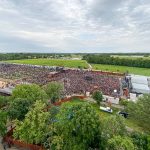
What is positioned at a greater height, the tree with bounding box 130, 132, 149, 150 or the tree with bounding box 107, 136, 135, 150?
the tree with bounding box 107, 136, 135, 150

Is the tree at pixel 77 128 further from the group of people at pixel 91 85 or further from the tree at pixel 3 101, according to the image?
the group of people at pixel 91 85

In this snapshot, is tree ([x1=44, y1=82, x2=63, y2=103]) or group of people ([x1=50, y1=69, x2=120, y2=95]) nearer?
tree ([x1=44, y1=82, x2=63, y2=103])

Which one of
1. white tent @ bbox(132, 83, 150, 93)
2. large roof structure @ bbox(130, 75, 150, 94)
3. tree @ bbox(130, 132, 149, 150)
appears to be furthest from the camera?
large roof structure @ bbox(130, 75, 150, 94)

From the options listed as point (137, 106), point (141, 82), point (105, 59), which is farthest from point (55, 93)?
point (105, 59)

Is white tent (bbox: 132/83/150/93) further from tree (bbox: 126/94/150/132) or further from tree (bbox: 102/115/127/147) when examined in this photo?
tree (bbox: 102/115/127/147)

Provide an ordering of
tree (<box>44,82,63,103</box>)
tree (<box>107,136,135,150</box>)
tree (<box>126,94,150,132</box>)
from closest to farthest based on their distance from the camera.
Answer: tree (<box>107,136,135,150</box>), tree (<box>126,94,150,132</box>), tree (<box>44,82,63,103</box>)

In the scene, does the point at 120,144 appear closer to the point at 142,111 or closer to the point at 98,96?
the point at 142,111

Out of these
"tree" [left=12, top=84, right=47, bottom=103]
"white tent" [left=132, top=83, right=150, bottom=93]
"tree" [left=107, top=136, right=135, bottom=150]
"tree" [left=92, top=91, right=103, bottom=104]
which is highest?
"tree" [left=12, top=84, right=47, bottom=103]

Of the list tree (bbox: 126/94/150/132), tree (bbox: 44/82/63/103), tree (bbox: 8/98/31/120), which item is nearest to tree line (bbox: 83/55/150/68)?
tree (bbox: 44/82/63/103)
